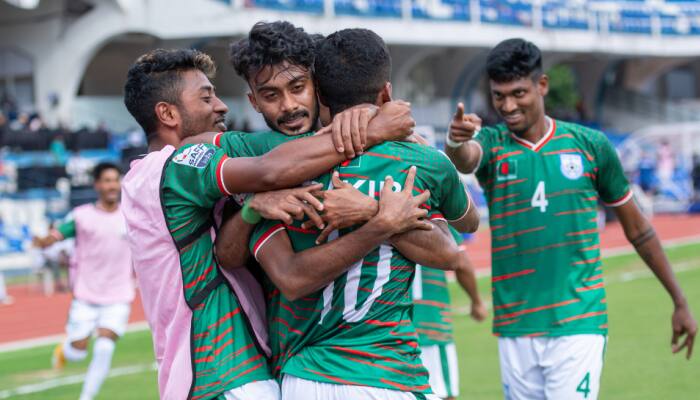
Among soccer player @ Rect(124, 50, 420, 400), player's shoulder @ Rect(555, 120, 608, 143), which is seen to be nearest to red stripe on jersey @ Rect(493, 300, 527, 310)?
player's shoulder @ Rect(555, 120, 608, 143)

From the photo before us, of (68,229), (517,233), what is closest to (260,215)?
(517,233)

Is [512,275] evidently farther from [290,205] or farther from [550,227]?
[290,205]

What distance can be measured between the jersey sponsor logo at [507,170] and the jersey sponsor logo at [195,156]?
224cm

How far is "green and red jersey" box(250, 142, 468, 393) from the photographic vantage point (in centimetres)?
330

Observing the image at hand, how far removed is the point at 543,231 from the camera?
5.17m

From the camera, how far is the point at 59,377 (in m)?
10.1

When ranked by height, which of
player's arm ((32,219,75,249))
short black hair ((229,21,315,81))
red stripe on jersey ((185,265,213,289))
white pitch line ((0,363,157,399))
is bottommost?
white pitch line ((0,363,157,399))

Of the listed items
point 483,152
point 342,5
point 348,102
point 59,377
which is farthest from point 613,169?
point 342,5

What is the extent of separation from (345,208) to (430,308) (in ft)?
10.5

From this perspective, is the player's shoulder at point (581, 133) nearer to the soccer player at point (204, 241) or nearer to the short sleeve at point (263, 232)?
the soccer player at point (204, 241)

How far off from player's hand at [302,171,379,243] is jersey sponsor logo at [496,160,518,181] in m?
2.13

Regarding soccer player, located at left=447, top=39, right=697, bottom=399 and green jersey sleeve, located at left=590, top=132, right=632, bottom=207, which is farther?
green jersey sleeve, located at left=590, top=132, right=632, bottom=207

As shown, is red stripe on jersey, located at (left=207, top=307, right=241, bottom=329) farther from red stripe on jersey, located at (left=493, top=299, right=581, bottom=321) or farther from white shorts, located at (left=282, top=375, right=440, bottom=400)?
red stripe on jersey, located at (left=493, top=299, right=581, bottom=321)

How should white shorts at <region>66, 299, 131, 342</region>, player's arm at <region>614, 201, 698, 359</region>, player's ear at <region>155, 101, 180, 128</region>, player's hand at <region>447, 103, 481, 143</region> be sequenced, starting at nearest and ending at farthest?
player's ear at <region>155, 101, 180, 128</region>, player's hand at <region>447, 103, 481, 143</region>, player's arm at <region>614, 201, 698, 359</region>, white shorts at <region>66, 299, 131, 342</region>
